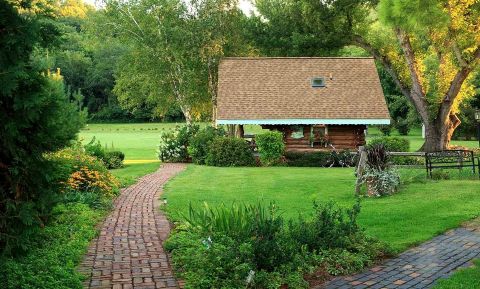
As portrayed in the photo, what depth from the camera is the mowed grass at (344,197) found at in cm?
1082

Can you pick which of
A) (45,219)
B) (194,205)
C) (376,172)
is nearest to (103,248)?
(45,219)

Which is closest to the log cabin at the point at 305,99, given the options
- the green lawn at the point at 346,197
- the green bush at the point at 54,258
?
the green lawn at the point at 346,197

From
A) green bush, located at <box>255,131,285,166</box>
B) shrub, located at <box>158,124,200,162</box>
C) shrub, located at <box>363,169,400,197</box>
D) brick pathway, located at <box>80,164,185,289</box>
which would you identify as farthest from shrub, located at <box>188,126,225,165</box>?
brick pathway, located at <box>80,164,185,289</box>

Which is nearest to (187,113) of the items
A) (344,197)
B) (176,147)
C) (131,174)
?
(176,147)

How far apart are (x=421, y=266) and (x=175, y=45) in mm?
26096

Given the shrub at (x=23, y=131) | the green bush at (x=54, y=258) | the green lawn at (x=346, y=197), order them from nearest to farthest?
the shrub at (x=23, y=131) < the green bush at (x=54, y=258) < the green lawn at (x=346, y=197)

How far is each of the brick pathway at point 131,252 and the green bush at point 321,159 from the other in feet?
46.5

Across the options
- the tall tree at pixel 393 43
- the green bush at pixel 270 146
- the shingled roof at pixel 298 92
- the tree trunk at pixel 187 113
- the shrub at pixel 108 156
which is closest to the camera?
the shrub at pixel 108 156

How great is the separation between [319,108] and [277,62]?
5.13 meters

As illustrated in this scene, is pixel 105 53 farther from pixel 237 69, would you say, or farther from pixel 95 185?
pixel 95 185

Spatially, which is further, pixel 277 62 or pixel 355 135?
pixel 277 62

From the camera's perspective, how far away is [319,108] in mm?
28438

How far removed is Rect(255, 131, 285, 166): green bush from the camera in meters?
26.3

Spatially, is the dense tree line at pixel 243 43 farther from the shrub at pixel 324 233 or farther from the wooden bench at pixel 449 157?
the shrub at pixel 324 233
